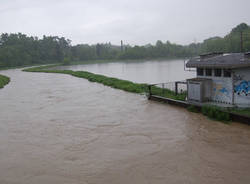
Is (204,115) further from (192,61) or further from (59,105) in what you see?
(59,105)

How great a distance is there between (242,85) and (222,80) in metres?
1.03

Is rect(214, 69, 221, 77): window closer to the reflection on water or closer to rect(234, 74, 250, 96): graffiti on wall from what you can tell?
rect(234, 74, 250, 96): graffiti on wall

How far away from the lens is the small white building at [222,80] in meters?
11.8

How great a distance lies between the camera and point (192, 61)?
14.3m

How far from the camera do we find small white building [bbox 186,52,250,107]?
1181cm

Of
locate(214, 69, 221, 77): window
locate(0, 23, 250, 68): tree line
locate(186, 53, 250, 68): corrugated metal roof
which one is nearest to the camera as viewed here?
locate(186, 53, 250, 68): corrugated metal roof

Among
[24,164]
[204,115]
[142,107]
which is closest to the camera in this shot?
[24,164]

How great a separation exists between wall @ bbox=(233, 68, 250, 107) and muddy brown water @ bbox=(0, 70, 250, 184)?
1507 millimetres

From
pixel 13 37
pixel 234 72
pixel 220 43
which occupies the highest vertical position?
pixel 13 37

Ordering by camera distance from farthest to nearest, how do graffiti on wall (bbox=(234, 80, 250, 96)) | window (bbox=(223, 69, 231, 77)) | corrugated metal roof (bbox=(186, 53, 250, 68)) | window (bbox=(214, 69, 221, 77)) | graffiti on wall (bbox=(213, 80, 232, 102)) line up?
window (bbox=(214, 69, 221, 77)) < graffiti on wall (bbox=(213, 80, 232, 102)) < window (bbox=(223, 69, 231, 77)) < graffiti on wall (bbox=(234, 80, 250, 96)) < corrugated metal roof (bbox=(186, 53, 250, 68))

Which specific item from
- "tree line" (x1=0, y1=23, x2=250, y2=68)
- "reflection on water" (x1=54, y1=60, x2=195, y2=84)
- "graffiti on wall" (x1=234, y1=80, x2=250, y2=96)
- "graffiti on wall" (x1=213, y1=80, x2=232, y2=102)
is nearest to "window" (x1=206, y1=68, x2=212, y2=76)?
"graffiti on wall" (x1=213, y1=80, x2=232, y2=102)

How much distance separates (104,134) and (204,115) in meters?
5.22

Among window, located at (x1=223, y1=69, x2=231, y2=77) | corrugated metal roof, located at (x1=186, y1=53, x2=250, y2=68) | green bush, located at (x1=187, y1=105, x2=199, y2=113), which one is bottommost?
green bush, located at (x1=187, y1=105, x2=199, y2=113)

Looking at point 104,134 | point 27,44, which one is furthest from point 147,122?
point 27,44
